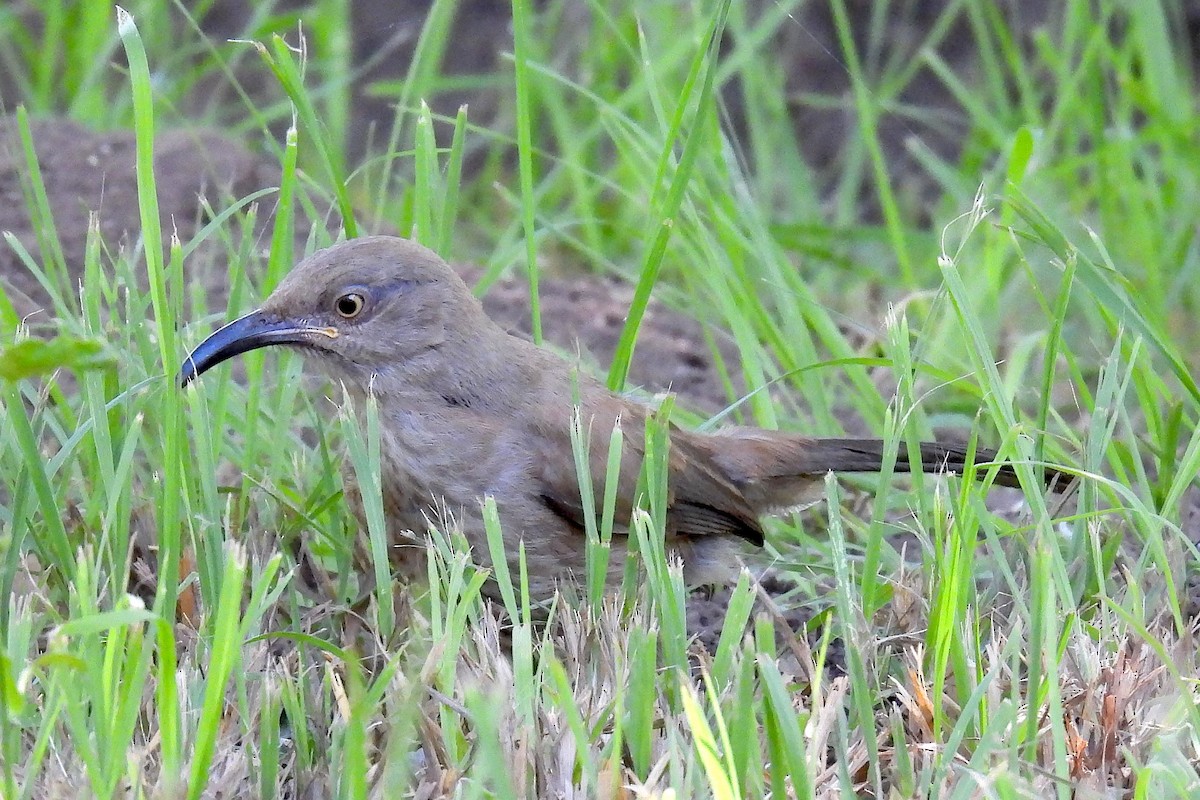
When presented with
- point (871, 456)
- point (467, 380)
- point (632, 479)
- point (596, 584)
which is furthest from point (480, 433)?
point (871, 456)

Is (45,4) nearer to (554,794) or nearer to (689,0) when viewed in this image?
(689,0)

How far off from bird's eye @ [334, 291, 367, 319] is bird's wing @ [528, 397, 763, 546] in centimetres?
48

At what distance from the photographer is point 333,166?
3.53m

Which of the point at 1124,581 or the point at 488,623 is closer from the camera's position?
the point at 488,623

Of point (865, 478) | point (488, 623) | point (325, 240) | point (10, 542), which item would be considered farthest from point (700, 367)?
point (10, 542)

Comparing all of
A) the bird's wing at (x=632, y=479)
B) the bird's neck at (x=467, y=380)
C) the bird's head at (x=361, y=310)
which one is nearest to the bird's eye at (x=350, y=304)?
the bird's head at (x=361, y=310)

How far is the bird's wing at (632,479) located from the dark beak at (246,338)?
0.55 m

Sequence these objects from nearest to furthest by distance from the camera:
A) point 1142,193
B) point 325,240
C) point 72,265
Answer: point 325,240, point 72,265, point 1142,193

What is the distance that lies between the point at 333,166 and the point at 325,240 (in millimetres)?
308

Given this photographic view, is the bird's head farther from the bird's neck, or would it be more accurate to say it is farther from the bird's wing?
the bird's wing

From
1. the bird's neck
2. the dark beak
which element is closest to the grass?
the dark beak

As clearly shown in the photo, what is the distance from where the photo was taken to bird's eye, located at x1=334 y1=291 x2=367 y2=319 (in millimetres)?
3512

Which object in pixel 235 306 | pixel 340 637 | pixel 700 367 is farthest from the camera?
pixel 700 367

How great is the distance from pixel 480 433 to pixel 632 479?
373mm
